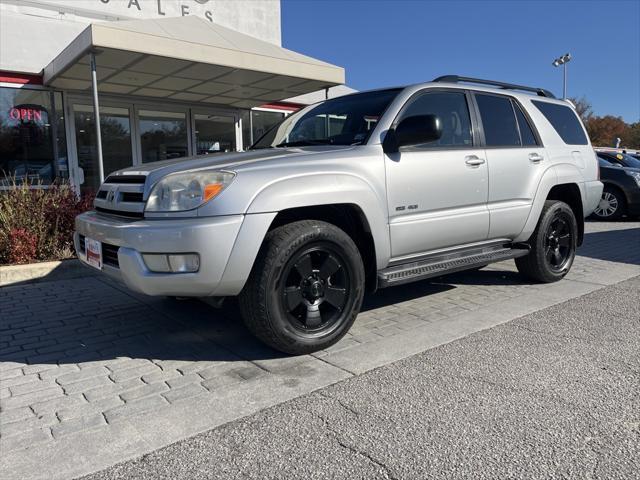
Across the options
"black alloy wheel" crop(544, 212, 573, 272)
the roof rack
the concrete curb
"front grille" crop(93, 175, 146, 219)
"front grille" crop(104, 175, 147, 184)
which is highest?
the roof rack

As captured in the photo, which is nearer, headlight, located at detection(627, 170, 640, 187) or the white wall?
the white wall

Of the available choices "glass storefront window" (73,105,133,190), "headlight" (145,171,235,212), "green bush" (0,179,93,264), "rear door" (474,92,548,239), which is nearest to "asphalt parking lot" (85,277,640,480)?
"headlight" (145,171,235,212)

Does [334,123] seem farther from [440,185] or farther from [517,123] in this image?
[517,123]

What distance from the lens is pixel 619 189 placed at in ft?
38.0

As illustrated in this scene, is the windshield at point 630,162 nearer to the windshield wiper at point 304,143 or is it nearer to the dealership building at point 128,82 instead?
the dealership building at point 128,82

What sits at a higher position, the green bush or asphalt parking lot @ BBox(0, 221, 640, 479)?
the green bush

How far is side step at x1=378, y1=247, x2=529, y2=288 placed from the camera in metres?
3.74

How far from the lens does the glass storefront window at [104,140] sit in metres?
10.7

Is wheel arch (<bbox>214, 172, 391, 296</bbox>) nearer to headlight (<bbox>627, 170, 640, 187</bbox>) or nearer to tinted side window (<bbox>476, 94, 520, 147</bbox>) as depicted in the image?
tinted side window (<bbox>476, 94, 520, 147</bbox>)

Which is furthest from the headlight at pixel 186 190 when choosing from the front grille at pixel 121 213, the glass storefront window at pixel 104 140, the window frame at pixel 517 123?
the glass storefront window at pixel 104 140

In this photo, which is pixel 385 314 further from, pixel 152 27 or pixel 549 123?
pixel 152 27

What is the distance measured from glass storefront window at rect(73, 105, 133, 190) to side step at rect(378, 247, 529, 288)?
8.63 meters

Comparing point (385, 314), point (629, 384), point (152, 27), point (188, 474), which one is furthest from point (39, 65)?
point (629, 384)

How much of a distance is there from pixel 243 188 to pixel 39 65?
28.9 feet
